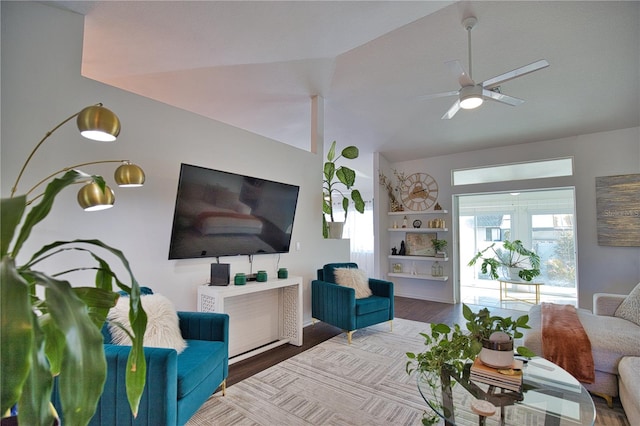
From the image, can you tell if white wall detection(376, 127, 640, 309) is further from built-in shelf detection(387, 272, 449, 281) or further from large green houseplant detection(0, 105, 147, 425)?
large green houseplant detection(0, 105, 147, 425)

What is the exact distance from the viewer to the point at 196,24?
230 cm

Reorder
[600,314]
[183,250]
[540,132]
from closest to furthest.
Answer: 1. [183,250]
2. [600,314]
3. [540,132]

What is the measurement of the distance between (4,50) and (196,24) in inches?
46.9

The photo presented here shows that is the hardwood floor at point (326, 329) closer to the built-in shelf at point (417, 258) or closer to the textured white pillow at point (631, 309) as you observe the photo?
the built-in shelf at point (417, 258)

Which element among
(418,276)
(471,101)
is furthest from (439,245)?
(471,101)

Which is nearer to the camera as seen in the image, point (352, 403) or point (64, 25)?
point (64, 25)

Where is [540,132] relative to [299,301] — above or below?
above

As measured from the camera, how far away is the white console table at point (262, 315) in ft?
10.4

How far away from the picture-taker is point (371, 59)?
356cm

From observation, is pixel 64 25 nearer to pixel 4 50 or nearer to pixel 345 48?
pixel 4 50

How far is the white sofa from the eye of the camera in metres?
1.90

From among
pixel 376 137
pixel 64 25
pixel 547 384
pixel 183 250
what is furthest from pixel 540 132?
pixel 64 25

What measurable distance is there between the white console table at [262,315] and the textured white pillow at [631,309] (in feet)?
10.5

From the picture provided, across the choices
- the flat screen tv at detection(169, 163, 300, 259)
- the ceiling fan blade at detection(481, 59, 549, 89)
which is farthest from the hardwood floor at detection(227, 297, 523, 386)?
the ceiling fan blade at detection(481, 59, 549, 89)
